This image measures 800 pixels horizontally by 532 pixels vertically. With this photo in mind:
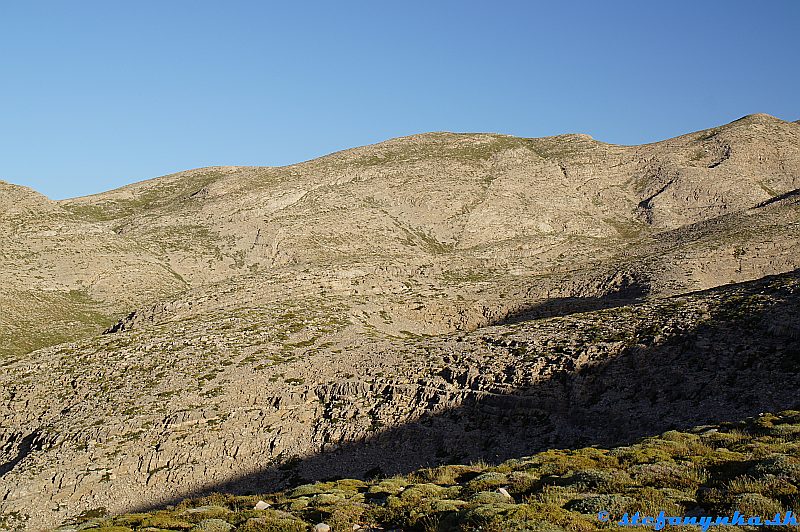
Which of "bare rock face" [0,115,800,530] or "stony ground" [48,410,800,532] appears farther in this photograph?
"bare rock face" [0,115,800,530]

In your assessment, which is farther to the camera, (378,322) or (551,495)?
(378,322)

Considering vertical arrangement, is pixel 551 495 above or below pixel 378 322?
below

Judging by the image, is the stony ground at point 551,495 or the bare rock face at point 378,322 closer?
the stony ground at point 551,495

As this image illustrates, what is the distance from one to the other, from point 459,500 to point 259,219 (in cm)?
8533

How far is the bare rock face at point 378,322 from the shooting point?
127 feet

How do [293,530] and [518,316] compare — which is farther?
[518,316]

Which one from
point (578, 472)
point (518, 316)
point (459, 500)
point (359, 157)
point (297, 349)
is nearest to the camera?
point (459, 500)

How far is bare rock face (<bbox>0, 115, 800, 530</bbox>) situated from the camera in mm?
38562

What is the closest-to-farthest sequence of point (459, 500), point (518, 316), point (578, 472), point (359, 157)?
point (459, 500) → point (578, 472) → point (518, 316) → point (359, 157)

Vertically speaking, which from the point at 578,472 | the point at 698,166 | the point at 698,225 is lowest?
the point at 578,472

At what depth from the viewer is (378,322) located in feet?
190

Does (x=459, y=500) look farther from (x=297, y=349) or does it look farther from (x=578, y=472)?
(x=297, y=349)

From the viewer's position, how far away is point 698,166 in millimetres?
113375

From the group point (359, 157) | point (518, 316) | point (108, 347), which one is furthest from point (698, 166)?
point (108, 347)
